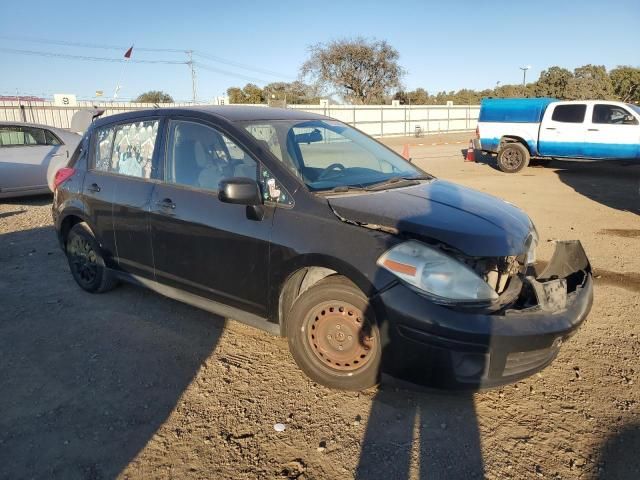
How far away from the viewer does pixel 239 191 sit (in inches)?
119

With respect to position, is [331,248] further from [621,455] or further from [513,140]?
[513,140]

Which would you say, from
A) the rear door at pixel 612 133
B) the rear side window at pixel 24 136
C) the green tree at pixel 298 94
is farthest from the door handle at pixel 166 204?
the green tree at pixel 298 94

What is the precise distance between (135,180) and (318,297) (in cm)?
204

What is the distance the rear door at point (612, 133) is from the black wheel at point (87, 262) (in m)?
12.6

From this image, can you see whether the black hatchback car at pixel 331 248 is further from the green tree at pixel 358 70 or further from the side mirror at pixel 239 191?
the green tree at pixel 358 70

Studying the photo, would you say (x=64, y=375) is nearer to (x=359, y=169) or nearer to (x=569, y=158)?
(x=359, y=169)

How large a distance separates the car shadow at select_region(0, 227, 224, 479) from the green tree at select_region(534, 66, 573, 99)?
53707mm

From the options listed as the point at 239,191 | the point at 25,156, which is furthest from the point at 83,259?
the point at 25,156

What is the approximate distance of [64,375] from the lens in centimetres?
328

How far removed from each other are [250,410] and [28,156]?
841cm

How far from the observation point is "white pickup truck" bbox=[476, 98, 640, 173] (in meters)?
12.5

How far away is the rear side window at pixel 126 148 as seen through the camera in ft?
13.1

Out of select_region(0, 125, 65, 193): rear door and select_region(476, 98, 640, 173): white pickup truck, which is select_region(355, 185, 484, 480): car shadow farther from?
select_region(476, 98, 640, 173): white pickup truck

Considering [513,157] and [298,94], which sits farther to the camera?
[298,94]
